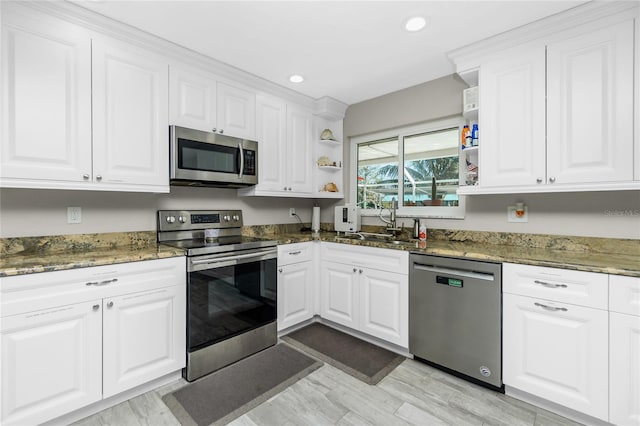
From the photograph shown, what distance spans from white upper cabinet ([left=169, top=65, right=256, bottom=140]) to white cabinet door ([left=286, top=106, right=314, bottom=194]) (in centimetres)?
47

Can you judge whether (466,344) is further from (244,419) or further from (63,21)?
(63,21)

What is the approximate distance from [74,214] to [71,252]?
0.89 feet

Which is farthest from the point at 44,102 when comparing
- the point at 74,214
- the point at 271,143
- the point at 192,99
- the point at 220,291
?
the point at 271,143

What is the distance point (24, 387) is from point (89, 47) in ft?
6.39

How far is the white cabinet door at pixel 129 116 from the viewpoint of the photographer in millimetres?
1909

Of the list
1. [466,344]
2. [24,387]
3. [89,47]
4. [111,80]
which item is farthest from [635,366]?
[89,47]

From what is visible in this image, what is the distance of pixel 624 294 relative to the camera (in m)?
1.51

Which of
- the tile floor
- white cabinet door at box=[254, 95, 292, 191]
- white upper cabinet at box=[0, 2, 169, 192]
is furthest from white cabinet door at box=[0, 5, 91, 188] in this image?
the tile floor

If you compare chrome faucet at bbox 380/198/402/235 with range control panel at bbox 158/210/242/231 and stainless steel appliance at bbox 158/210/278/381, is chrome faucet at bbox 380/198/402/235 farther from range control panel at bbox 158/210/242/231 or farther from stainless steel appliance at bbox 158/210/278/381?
range control panel at bbox 158/210/242/231

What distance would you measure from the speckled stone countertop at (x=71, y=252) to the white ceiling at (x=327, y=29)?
148cm

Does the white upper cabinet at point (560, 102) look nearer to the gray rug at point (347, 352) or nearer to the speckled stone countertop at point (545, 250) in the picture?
the speckled stone countertop at point (545, 250)

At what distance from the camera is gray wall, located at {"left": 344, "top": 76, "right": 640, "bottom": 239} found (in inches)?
77.2

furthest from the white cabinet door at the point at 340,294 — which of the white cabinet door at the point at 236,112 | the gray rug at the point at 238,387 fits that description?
the white cabinet door at the point at 236,112

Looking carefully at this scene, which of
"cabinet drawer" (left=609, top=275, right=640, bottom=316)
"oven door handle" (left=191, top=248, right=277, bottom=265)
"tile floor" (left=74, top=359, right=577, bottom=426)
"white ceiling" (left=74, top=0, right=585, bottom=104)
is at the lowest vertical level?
"tile floor" (left=74, top=359, right=577, bottom=426)
